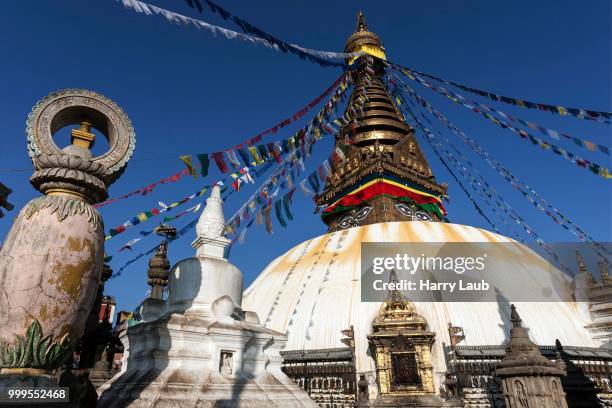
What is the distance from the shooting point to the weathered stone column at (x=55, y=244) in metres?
2.52

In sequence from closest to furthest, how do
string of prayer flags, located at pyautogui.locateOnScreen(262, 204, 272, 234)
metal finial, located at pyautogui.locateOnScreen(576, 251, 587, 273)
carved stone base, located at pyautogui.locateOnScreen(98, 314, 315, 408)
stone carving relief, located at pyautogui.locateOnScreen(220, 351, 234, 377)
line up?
carved stone base, located at pyautogui.locateOnScreen(98, 314, 315, 408), stone carving relief, located at pyautogui.locateOnScreen(220, 351, 234, 377), string of prayer flags, located at pyautogui.locateOnScreen(262, 204, 272, 234), metal finial, located at pyautogui.locateOnScreen(576, 251, 587, 273)

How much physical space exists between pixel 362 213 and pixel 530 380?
13.3 meters

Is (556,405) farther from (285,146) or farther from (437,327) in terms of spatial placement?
(285,146)

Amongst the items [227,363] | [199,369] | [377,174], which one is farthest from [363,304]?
[377,174]

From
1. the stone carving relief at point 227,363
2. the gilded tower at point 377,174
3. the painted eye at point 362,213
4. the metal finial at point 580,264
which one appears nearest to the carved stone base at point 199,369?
the stone carving relief at point 227,363

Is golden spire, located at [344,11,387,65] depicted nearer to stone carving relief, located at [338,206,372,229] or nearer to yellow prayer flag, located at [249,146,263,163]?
stone carving relief, located at [338,206,372,229]

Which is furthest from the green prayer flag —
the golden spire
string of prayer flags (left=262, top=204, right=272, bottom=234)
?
the golden spire

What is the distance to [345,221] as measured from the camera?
20219 millimetres

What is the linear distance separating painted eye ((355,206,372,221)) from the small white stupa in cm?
1416

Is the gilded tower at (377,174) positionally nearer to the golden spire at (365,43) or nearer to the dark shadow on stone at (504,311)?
the golden spire at (365,43)

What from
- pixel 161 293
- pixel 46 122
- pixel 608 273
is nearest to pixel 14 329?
pixel 46 122

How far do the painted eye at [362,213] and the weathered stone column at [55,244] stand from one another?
1662cm

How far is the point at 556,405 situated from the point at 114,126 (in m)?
7.85

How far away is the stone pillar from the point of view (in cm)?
640
